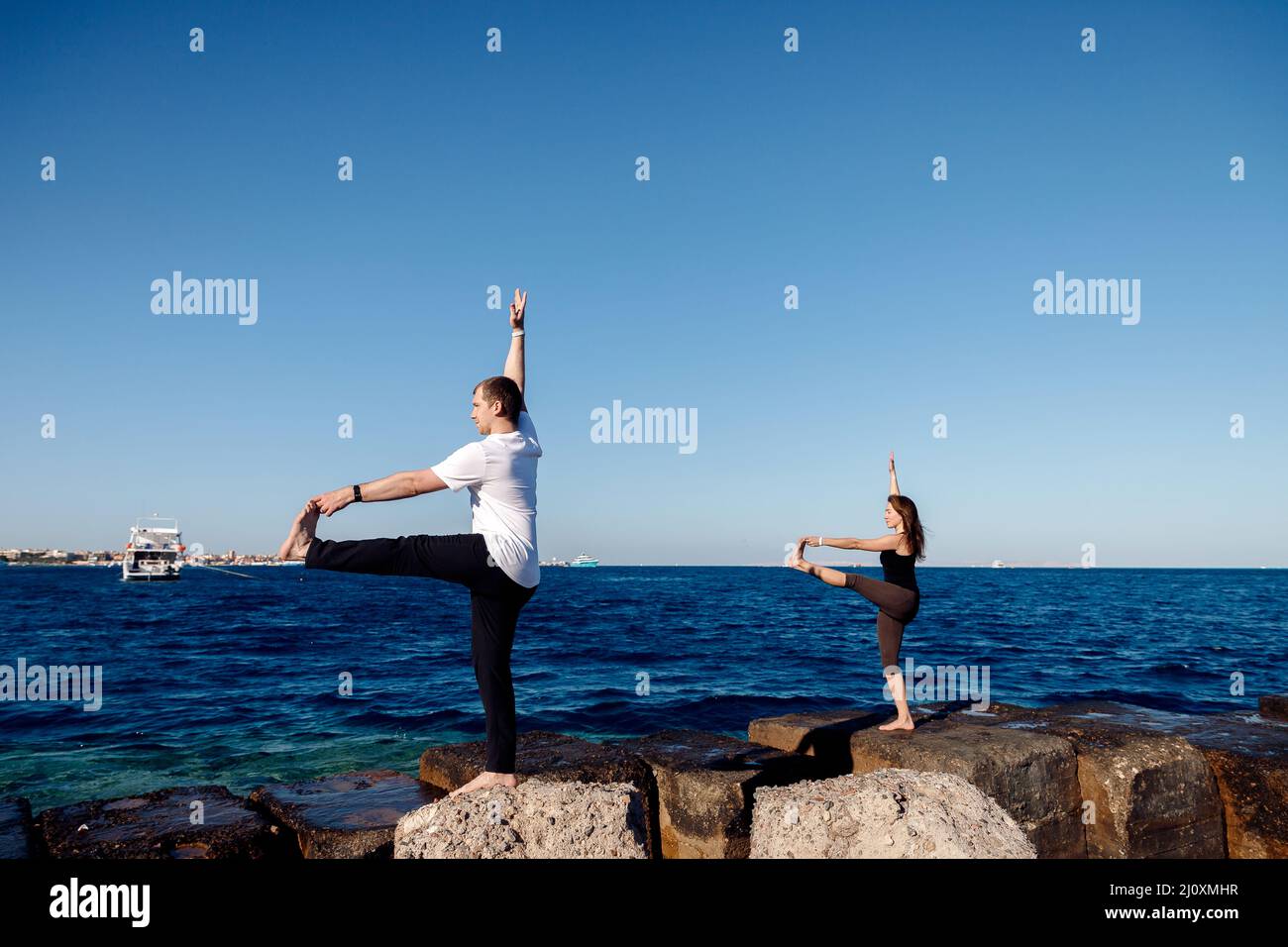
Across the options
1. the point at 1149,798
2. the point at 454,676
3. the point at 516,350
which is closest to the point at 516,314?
the point at 516,350

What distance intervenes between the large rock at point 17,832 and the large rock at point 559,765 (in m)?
2.28

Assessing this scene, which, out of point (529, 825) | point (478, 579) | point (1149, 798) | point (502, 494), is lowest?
point (1149, 798)

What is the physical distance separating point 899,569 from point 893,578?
10 centimetres

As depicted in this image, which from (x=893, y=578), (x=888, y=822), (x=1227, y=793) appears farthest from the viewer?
(x=893, y=578)

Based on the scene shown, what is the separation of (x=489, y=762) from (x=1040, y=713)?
5.06 metres

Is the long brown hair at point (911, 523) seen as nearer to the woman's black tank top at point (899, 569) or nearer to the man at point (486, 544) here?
the woman's black tank top at point (899, 569)

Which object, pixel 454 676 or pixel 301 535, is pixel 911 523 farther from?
pixel 454 676

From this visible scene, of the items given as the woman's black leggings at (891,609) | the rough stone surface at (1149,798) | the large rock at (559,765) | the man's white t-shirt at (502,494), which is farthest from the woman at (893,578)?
the man's white t-shirt at (502,494)

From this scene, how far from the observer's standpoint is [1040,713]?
666cm

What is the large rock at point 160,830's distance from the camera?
13.5ft

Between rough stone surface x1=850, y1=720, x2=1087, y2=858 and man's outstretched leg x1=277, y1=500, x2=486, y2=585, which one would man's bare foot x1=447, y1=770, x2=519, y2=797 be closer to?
man's outstretched leg x1=277, y1=500, x2=486, y2=585

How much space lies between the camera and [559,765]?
5074 mm

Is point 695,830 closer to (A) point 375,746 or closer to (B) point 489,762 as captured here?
(B) point 489,762

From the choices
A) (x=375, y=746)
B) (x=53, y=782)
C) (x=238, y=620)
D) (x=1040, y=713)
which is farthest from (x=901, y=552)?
(x=238, y=620)
